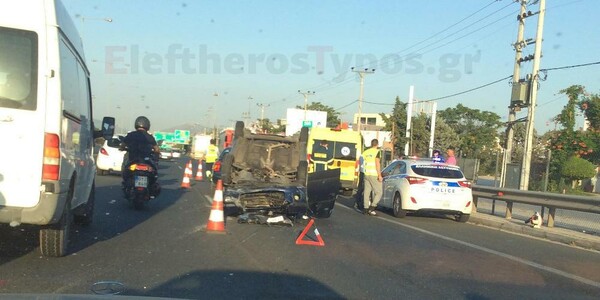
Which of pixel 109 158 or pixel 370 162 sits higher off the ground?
pixel 370 162

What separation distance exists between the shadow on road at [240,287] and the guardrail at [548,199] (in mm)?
7688

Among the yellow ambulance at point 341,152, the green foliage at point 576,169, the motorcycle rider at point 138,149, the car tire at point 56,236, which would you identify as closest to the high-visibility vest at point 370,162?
the motorcycle rider at point 138,149

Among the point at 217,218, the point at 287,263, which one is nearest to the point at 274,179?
the point at 217,218

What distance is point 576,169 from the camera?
3262cm

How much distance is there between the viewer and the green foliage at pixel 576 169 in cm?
3256

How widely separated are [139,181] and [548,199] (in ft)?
29.3

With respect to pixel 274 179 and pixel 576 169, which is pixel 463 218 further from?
pixel 576 169

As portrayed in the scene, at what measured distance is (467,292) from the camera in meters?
6.05

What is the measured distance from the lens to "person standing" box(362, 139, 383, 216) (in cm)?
1390

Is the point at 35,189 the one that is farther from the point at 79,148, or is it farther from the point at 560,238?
the point at 560,238

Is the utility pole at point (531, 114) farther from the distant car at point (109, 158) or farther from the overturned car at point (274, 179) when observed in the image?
the distant car at point (109, 158)

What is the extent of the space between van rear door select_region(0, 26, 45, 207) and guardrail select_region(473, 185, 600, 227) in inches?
402

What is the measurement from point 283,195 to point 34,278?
19.2 ft

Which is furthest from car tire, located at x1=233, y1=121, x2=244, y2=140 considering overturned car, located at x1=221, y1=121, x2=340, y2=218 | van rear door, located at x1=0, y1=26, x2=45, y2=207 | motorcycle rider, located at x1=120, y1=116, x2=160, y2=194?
van rear door, located at x1=0, y1=26, x2=45, y2=207
